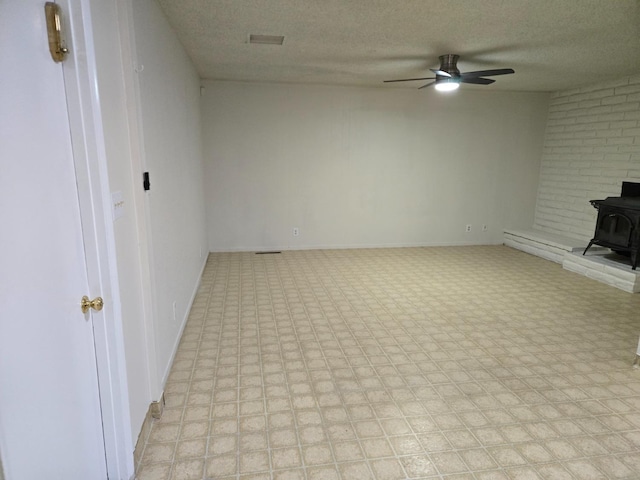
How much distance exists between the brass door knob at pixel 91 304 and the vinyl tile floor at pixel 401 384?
89 centimetres

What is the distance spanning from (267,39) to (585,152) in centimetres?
483

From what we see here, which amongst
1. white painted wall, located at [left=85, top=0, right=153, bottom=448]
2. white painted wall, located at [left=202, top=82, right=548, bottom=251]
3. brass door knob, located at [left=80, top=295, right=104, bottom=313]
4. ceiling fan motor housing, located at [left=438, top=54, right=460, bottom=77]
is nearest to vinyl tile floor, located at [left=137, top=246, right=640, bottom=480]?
white painted wall, located at [left=85, top=0, right=153, bottom=448]

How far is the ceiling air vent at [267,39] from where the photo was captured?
321 cm

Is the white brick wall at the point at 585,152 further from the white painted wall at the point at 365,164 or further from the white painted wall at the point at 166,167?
the white painted wall at the point at 166,167

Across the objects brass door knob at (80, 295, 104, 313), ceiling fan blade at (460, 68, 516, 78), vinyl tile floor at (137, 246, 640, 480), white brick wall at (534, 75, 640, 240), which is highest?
ceiling fan blade at (460, 68, 516, 78)

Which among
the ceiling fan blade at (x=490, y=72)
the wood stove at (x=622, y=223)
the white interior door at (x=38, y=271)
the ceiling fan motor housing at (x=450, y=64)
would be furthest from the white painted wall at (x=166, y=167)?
the wood stove at (x=622, y=223)

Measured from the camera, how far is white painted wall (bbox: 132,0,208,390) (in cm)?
211

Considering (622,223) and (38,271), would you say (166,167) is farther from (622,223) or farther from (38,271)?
(622,223)

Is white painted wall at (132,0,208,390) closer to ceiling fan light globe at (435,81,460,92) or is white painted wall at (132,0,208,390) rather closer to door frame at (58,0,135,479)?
door frame at (58,0,135,479)

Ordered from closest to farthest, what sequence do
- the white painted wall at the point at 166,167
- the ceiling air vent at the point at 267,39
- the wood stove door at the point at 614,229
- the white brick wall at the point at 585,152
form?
the white painted wall at the point at 166,167, the ceiling air vent at the point at 267,39, the wood stove door at the point at 614,229, the white brick wall at the point at 585,152

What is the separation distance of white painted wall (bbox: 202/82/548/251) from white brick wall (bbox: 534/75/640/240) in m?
0.26

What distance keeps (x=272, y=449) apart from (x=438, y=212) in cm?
506

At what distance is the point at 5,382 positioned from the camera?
0.98m

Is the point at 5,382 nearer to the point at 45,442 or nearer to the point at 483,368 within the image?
the point at 45,442
